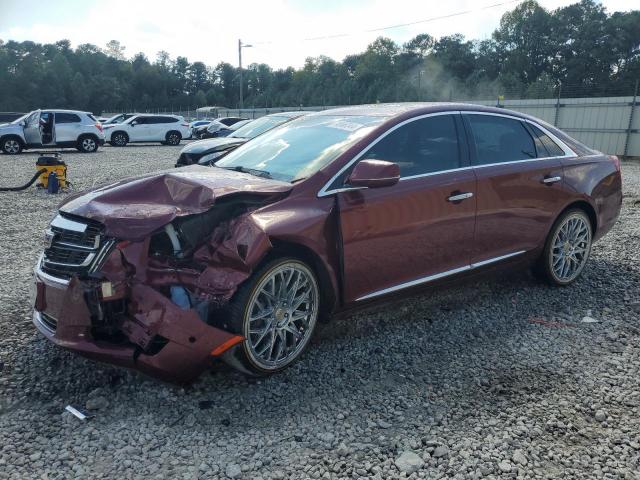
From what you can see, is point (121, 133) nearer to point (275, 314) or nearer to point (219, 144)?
point (219, 144)

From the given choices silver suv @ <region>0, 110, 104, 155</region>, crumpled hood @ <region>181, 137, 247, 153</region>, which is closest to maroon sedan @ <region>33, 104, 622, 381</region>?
crumpled hood @ <region>181, 137, 247, 153</region>

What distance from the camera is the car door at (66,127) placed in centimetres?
2166

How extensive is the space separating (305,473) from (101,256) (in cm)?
161

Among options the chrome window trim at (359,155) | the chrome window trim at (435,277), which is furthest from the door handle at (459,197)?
the chrome window trim at (359,155)

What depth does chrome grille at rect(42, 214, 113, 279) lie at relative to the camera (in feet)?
10.3

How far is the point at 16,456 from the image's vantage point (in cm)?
265

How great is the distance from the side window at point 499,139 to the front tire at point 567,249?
74 cm

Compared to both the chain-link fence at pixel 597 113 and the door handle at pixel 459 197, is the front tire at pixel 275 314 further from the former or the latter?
the chain-link fence at pixel 597 113

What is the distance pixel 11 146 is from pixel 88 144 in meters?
2.82

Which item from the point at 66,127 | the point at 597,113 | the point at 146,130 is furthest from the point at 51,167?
the point at 597,113

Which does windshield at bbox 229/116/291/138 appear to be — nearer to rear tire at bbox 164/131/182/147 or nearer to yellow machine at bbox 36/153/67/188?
yellow machine at bbox 36/153/67/188

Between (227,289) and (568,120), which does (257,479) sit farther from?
(568,120)

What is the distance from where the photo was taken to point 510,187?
15.0 feet

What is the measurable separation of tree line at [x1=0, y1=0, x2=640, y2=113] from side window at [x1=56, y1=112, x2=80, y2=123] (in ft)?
64.9
